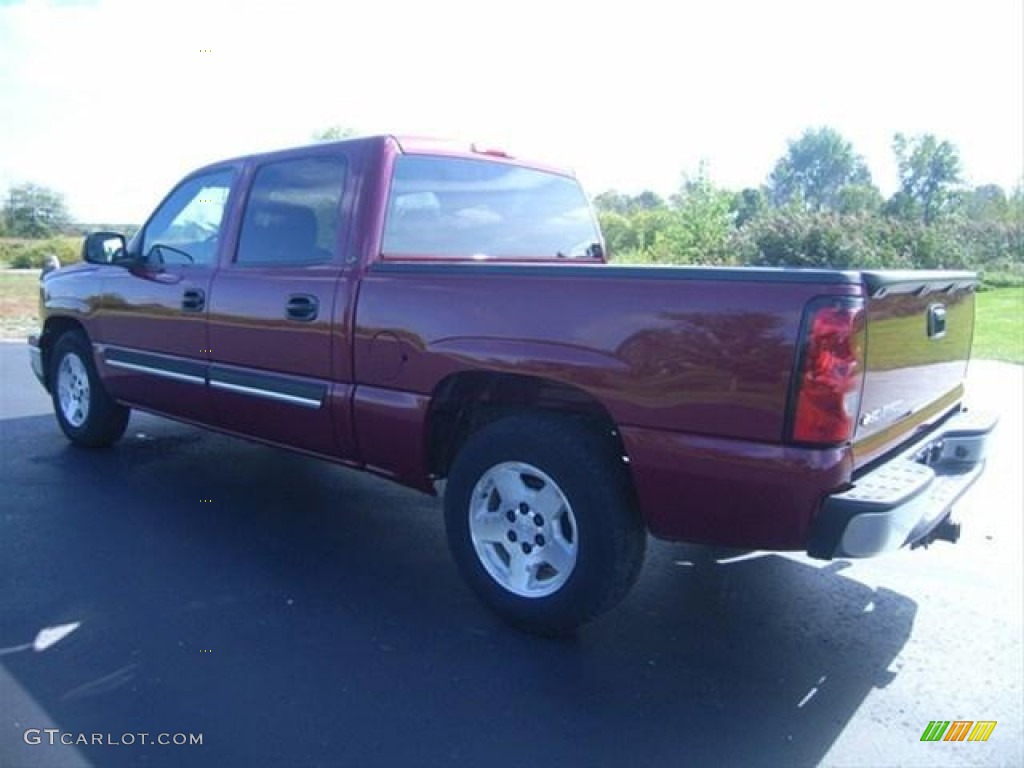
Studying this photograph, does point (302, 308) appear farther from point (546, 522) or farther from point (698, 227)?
point (698, 227)

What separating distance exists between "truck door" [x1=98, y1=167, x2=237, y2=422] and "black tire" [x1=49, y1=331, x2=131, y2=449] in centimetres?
30

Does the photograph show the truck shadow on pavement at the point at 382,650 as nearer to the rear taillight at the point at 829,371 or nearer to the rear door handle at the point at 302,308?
the rear taillight at the point at 829,371

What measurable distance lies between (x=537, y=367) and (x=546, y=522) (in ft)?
2.02

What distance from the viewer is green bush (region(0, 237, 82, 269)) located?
2283 centimetres

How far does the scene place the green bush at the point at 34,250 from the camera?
22828mm

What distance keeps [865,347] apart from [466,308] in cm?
144

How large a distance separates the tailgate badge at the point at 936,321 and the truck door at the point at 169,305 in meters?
3.48

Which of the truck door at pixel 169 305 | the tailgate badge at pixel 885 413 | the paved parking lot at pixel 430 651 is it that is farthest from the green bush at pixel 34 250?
the tailgate badge at pixel 885 413

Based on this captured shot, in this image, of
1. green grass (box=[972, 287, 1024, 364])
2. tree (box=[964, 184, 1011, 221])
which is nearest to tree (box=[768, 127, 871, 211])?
tree (box=[964, 184, 1011, 221])

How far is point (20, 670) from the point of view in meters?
2.87

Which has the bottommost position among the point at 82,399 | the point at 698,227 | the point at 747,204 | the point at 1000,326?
the point at 82,399

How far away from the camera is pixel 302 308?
3805mm

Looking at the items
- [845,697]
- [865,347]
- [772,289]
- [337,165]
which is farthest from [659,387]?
[337,165]

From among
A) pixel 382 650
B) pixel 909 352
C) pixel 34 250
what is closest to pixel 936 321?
pixel 909 352
